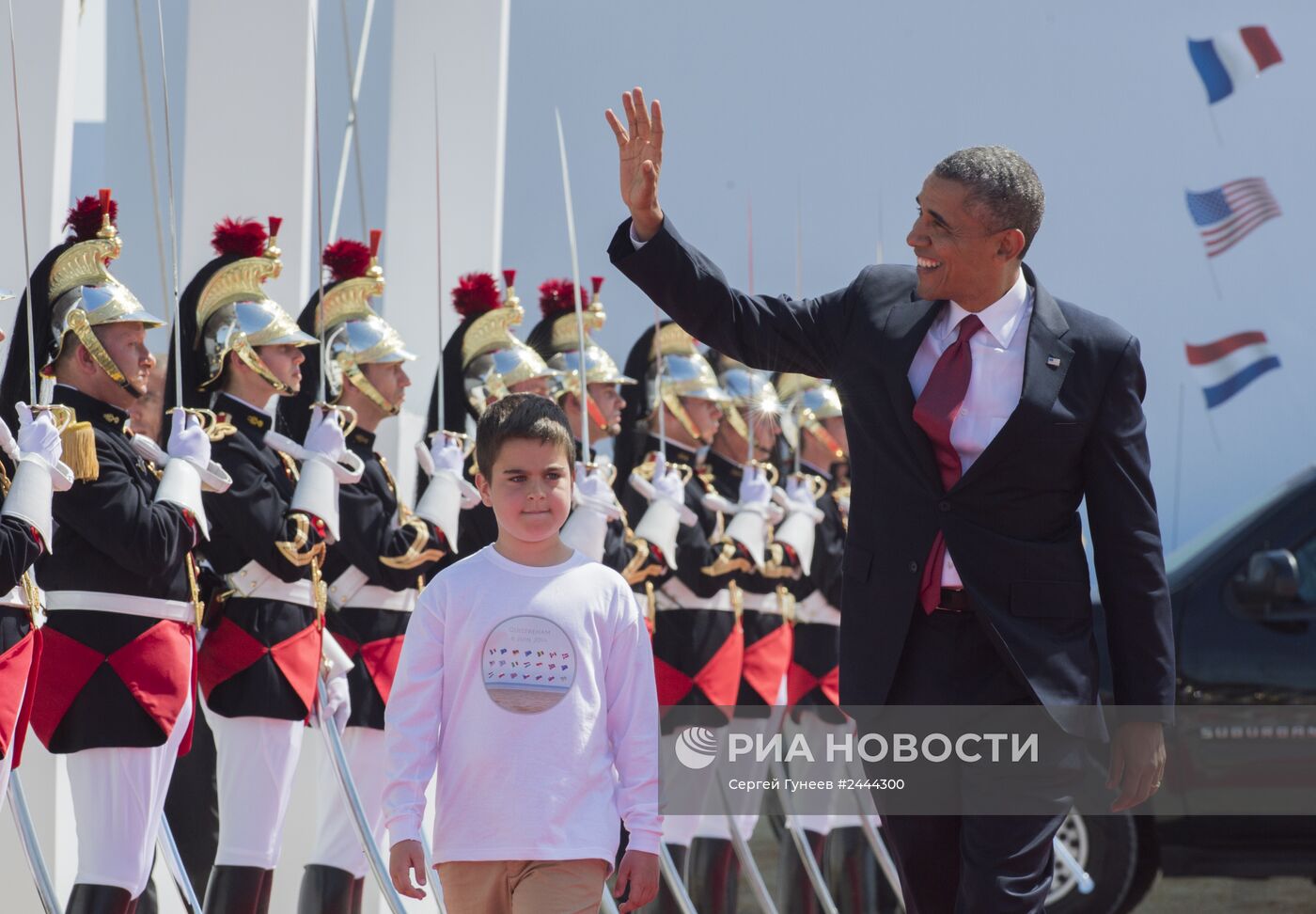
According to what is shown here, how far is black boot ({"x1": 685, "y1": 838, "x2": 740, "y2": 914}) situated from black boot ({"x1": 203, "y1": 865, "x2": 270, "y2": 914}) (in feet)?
7.25

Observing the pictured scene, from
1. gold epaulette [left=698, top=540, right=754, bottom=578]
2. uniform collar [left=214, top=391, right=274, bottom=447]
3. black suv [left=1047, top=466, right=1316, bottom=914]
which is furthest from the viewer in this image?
gold epaulette [left=698, top=540, right=754, bottom=578]

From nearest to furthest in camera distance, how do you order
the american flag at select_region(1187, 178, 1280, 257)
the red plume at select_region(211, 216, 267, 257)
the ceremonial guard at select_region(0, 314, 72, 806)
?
the ceremonial guard at select_region(0, 314, 72, 806)
the red plume at select_region(211, 216, 267, 257)
the american flag at select_region(1187, 178, 1280, 257)

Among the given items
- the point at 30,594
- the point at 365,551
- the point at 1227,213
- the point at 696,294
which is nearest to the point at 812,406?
the point at 365,551

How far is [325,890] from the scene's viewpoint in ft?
18.7

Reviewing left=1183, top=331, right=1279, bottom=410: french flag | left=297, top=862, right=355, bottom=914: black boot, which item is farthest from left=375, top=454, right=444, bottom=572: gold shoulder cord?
left=1183, top=331, right=1279, bottom=410: french flag

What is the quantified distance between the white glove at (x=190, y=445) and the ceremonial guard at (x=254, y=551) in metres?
0.34

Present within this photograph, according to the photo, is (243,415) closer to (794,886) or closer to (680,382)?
(680,382)

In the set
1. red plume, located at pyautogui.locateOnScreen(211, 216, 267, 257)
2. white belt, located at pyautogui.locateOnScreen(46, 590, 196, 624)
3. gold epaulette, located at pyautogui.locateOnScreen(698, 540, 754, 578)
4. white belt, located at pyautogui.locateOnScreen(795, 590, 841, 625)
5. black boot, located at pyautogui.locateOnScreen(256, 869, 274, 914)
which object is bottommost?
black boot, located at pyautogui.locateOnScreen(256, 869, 274, 914)

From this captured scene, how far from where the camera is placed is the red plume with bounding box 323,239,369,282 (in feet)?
20.6

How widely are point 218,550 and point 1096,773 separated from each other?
108 inches

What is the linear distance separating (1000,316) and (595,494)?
294 centimetres

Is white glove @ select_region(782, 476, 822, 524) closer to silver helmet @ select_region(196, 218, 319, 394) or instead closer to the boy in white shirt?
silver helmet @ select_region(196, 218, 319, 394)

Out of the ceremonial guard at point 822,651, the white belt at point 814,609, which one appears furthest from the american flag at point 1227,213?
the white belt at point 814,609

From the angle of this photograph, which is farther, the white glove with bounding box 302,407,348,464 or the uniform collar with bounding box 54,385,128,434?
the white glove with bounding box 302,407,348,464
